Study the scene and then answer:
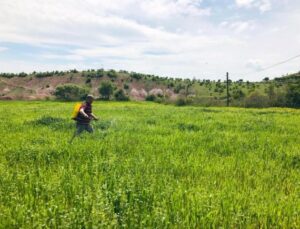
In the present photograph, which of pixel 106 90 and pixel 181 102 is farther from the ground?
pixel 106 90

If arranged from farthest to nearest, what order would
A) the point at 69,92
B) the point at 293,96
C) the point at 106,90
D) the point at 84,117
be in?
the point at 106,90
the point at 69,92
the point at 293,96
the point at 84,117

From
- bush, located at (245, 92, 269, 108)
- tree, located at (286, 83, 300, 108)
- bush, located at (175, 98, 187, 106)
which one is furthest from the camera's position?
bush, located at (175, 98, 187, 106)

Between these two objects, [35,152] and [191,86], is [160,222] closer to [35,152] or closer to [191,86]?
[35,152]

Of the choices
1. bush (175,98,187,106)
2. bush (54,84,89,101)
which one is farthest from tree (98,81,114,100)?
bush (175,98,187,106)

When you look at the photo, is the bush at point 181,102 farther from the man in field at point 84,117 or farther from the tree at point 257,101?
the man in field at point 84,117

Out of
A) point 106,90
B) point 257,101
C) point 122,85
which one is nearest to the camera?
point 257,101

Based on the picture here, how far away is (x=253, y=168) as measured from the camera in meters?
9.11

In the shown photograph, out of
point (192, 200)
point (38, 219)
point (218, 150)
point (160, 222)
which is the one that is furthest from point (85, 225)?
point (218, 150)

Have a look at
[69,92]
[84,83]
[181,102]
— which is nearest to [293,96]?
[181,102]

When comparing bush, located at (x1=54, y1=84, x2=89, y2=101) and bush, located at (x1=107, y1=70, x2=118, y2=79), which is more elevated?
bush, located at (x1=107, y1=70, x2=118, y2=79)

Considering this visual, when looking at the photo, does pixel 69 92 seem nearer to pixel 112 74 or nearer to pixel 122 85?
pixel 122 85

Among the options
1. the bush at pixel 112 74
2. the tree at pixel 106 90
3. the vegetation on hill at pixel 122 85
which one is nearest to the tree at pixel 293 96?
the vegetation on hill at pixel 122 85

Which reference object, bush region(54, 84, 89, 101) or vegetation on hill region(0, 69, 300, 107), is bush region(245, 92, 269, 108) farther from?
bush region(54, 84, 89, 101)

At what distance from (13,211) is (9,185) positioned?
1.62 m
